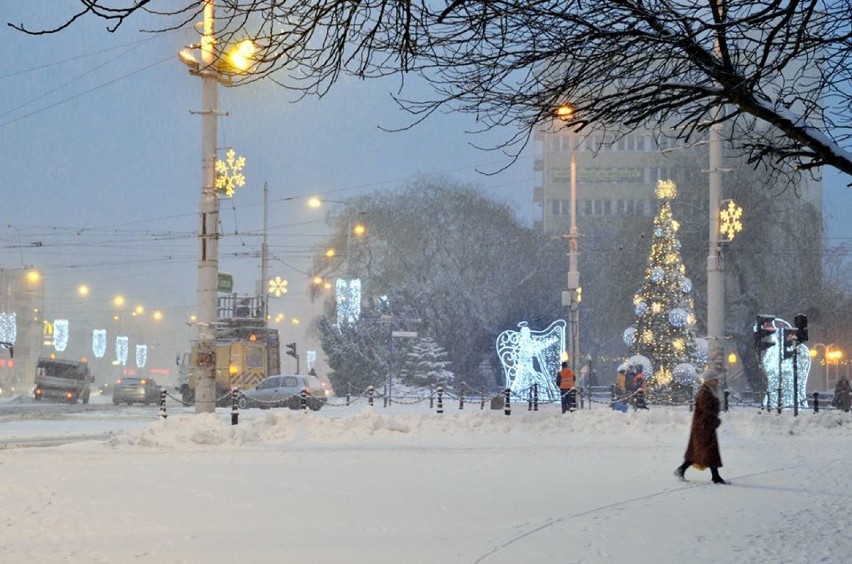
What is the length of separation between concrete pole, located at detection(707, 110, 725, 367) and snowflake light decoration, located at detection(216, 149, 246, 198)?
1120cm

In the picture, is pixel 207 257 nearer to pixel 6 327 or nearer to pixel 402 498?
pixel 402 498

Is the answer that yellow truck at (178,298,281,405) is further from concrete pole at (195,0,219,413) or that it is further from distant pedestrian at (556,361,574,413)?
concrete pole at (195,0,219,413)

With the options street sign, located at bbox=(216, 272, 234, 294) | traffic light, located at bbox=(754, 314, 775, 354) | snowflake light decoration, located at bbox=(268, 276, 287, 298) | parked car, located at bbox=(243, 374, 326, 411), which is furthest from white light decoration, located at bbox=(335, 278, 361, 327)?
traffic light, located at bbox=(754, 314, 775, 354)

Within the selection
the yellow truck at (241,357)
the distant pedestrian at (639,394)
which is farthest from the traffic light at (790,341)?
the yellow truck at (241,357)

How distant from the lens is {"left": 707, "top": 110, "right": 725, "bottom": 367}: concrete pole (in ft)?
85.2

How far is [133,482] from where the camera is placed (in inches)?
547

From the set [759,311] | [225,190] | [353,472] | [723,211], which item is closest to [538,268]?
[759,311]

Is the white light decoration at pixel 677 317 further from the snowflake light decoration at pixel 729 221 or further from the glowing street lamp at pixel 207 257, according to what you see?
the glowing street lamp at pixel 207 257

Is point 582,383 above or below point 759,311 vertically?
below

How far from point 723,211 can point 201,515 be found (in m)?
20.1

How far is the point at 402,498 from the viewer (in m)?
12.7

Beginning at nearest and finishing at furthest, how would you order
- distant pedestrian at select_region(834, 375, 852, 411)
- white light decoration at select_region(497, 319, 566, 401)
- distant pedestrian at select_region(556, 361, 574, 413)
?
distant pedestrian at select_region(556, 361, 574, 413), distant pedestrian at select_region(834, 375, 852, 411), white light decoration at select_region(497, 319, 566, 401)

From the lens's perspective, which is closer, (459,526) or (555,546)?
(555,546)

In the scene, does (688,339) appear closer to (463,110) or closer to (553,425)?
(553,425)
